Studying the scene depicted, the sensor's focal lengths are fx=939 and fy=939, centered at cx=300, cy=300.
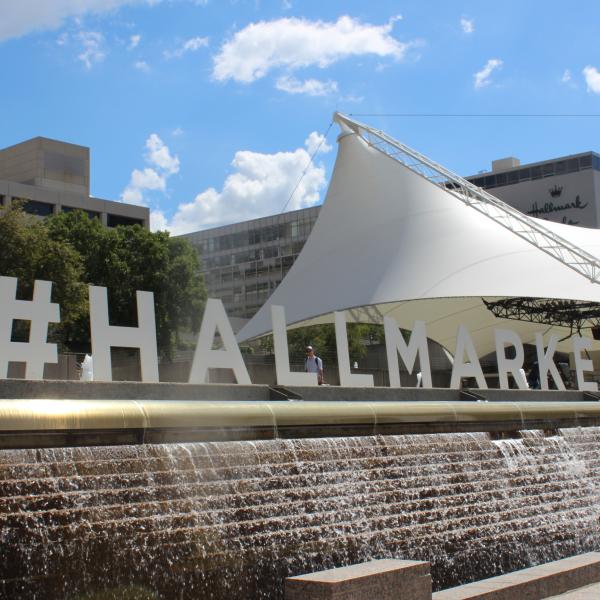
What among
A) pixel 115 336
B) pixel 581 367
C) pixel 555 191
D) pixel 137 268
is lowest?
pixel 581 367

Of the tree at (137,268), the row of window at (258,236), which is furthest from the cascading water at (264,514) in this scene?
the row of window at (258,236)

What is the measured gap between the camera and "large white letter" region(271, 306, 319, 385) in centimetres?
1603

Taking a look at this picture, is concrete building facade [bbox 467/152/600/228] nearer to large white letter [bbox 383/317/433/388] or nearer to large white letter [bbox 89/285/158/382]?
large white letter [bbox 383/317/433/388]

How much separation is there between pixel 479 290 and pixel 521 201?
6940cm

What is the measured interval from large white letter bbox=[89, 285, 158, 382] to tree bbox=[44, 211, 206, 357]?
37.4 metres

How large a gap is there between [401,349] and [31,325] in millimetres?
8935

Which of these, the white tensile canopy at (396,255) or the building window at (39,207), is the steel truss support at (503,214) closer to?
the white tensile canopy at (396,255)

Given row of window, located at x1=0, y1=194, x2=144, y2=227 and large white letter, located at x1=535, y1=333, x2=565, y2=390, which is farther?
row of window, located at x1=0, y1=194, x2=144, y2=227

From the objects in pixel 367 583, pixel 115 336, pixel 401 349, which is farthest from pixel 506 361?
pixel 367 583

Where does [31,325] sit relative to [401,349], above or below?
above

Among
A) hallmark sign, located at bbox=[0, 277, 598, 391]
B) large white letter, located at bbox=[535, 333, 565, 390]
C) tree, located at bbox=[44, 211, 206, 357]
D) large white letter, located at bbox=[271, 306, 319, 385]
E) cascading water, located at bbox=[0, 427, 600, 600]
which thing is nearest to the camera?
cascading water, located at bbox=[0, 427, 600, 600]

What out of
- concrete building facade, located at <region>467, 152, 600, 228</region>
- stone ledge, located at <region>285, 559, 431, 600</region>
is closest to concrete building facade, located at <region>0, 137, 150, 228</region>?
concrete building facade, located at <region>467, 152, 600, 228</region>

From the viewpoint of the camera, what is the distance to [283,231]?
9606 centimetres

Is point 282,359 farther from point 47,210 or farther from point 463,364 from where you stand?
point 47,210
